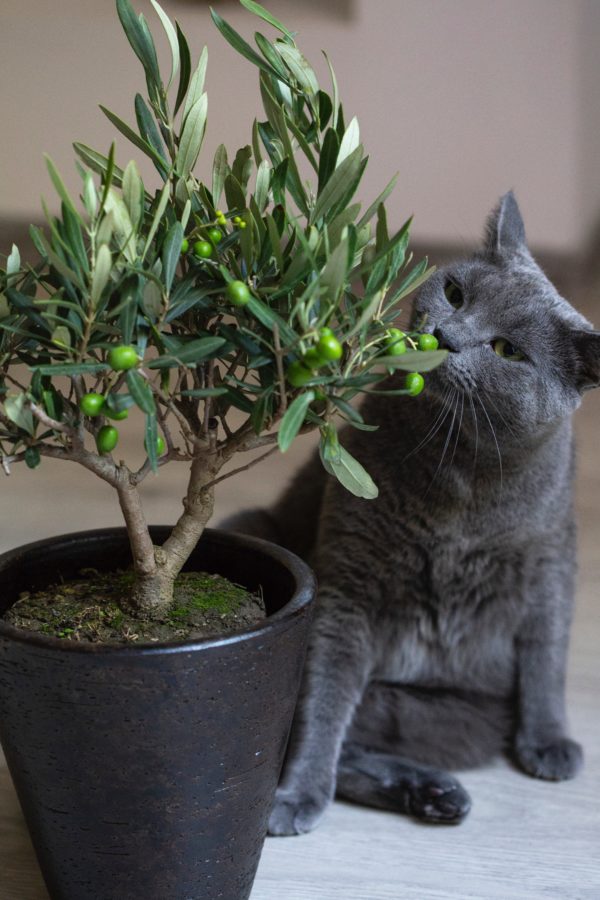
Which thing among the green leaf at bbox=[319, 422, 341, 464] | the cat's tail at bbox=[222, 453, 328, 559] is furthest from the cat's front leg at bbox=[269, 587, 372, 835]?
the green leaf at bbox=[319, 422, 341, 464]

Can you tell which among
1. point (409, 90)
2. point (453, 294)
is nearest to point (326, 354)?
point (453, 294)

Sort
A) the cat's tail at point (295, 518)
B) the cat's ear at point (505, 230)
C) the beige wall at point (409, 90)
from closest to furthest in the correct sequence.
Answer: the cat's ear at point (505, 230)
the cat's tail at point (295, 518)
the beige wall at point (409, 90)

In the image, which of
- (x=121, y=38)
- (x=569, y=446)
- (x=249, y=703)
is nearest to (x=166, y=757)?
(x=249, y=703)

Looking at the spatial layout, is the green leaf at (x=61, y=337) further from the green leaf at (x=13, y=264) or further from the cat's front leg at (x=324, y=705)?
the cat's front leg at (x=324, y=705)

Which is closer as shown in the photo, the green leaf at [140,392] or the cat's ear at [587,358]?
the green leaf at [140,392]

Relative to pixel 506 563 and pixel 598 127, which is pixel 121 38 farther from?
pixel 506 563

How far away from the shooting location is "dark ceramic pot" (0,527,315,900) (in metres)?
0.85

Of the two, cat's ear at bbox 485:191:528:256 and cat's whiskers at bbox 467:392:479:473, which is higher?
cat's ear at bbox 485:191:528:256

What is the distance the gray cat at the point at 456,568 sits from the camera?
1.16m

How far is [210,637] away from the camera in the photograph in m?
0.86

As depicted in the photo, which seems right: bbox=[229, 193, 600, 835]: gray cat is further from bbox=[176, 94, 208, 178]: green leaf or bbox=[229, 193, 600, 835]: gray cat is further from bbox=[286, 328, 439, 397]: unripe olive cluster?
bbox=[176, 94, 208, 178]: green leaf

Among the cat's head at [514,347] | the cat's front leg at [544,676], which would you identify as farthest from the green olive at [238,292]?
the cat's front leg at [544,676]

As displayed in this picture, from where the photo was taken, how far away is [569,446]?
1.38m

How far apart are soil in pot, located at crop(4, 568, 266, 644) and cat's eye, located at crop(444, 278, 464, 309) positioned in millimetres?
448
